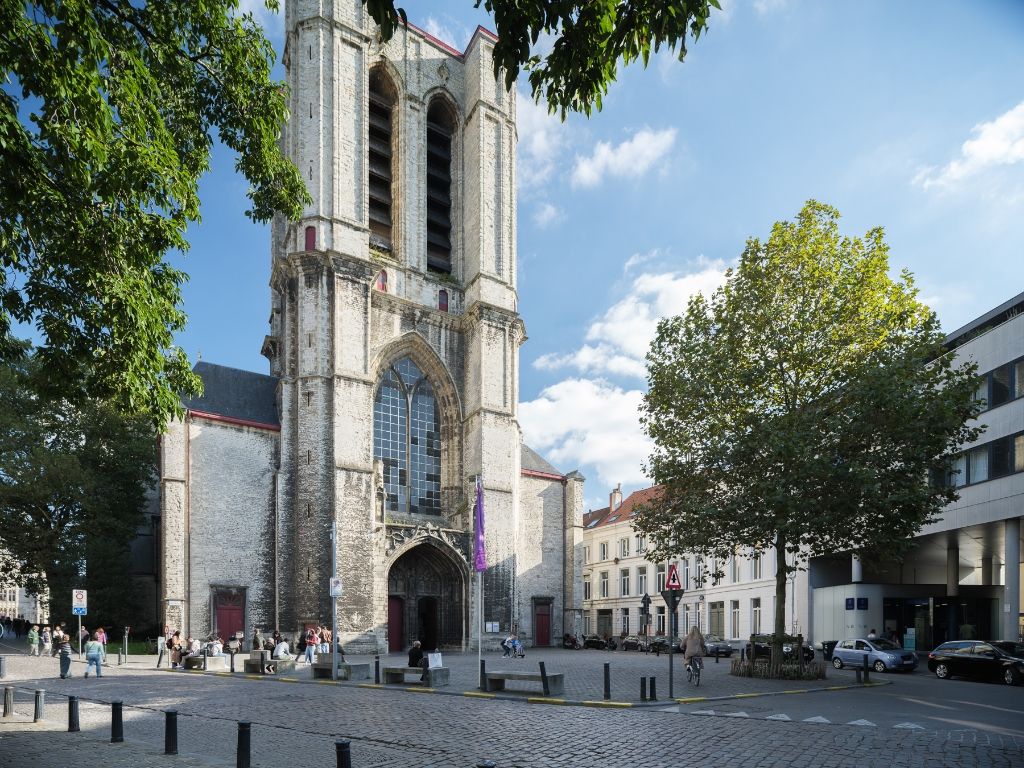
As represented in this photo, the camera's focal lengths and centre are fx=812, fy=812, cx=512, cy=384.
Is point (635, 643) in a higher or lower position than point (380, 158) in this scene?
lower

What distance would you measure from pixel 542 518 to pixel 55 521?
2411cm

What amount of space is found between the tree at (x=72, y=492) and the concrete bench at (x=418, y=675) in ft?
77.7

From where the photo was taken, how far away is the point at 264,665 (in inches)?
916

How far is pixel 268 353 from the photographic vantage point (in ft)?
140

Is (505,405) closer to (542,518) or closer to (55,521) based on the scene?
(542,518)

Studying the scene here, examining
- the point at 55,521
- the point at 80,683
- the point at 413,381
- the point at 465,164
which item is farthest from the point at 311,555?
the point at 465,164

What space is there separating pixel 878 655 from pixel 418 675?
15167 mm

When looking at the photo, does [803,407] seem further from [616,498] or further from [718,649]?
[616,498]

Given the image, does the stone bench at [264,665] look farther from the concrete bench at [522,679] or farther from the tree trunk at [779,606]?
the tree trunk at [779,606]

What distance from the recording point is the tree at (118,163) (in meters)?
8.32

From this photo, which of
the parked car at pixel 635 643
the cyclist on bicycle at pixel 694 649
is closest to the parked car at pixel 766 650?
the cyclist on bicycle at pixel 694 649

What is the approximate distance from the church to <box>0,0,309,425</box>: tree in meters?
19.8

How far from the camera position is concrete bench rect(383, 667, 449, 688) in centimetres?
1836

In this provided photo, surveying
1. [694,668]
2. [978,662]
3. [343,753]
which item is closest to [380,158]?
[694,668]
